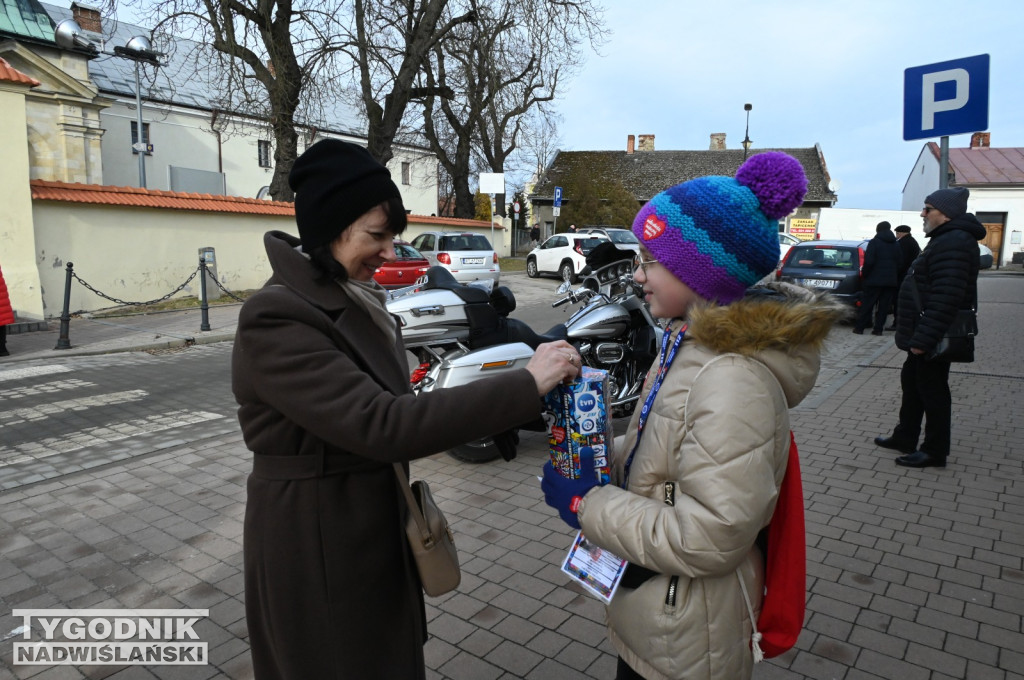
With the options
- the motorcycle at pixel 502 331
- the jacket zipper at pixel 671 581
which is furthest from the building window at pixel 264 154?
the jacket zipper at pixel 671 581

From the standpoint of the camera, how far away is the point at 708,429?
1387 mm

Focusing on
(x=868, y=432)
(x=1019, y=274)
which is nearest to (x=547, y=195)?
(x=1019, y=274)

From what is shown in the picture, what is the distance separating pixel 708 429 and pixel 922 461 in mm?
4592

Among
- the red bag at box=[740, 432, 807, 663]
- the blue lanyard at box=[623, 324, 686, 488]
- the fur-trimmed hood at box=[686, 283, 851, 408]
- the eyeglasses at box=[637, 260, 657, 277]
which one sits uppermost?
the eyeglasses at box=[637, 260, 657, 277]

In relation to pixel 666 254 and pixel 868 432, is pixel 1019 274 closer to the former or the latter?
pixel 868 432

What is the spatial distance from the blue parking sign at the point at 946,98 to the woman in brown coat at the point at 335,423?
16.8ft

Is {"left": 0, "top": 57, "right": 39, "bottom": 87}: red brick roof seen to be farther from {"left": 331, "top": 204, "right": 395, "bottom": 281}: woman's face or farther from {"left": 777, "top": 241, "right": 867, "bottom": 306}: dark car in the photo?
{"left": 777, "top": 241, "right": 867, "bottom": 306}: dark car

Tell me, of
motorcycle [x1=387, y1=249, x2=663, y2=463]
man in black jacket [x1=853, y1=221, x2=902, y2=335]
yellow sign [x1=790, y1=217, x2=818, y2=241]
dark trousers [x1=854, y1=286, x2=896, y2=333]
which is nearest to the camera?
motorcycle [x1=387, y1=249, x2=663, y2=463]

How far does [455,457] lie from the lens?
5324 mm

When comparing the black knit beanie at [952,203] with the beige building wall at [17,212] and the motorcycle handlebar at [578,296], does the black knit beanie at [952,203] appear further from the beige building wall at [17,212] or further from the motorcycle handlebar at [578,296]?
the beige building wall at [17,212]

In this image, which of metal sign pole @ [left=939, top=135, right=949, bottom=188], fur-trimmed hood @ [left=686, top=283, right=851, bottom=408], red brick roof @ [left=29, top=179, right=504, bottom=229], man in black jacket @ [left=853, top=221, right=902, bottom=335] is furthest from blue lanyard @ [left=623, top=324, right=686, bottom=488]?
man in black jacket @ [left=853, top=221, right=902, bottom=335]

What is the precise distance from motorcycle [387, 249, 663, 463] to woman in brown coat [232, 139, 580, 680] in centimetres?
237

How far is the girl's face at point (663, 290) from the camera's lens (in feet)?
5.28

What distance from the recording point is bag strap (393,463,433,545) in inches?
63.4
